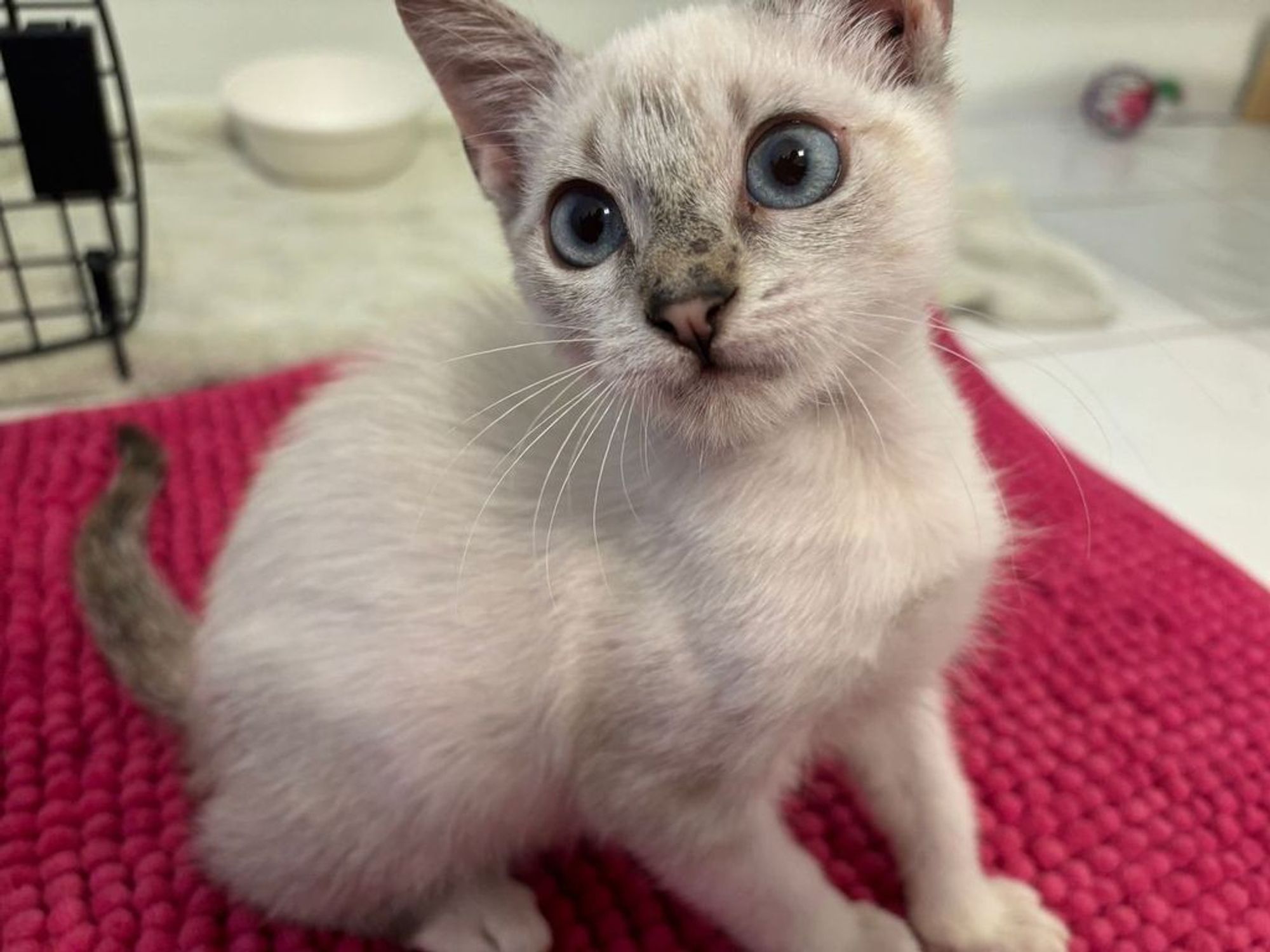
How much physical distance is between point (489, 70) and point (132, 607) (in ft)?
1.78

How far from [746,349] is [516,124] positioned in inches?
10.6

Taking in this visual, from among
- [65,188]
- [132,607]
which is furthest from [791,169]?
[65,188]

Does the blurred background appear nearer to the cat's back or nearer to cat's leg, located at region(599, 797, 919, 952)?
the cat's back

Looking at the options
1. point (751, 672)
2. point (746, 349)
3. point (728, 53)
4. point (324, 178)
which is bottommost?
point (324, 178)

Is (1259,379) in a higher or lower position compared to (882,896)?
higher

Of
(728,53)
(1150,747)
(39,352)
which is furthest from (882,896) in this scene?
(39,352)

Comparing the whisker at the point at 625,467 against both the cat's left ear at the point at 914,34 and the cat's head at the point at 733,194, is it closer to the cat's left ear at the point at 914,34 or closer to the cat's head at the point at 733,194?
the cat's head at the point at 733,194

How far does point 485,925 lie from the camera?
0.78 m

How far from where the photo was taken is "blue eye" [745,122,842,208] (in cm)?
55

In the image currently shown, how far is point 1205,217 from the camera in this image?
65.8 inches

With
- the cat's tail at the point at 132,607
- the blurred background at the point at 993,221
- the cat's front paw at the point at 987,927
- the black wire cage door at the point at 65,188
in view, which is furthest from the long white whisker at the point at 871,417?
the black wire cage door at the point at 65,188

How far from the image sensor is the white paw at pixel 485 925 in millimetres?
773

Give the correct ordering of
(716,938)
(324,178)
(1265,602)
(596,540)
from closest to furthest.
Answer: (596,540)
(716,938)
(1265,602)
(324,178)

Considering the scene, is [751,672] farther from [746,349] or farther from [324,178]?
[324,178]
